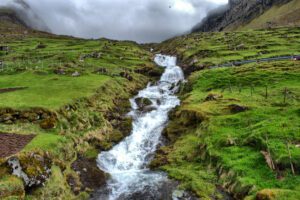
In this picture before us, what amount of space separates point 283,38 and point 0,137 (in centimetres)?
14072

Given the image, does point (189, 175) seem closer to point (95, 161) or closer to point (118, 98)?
point (95, 161)

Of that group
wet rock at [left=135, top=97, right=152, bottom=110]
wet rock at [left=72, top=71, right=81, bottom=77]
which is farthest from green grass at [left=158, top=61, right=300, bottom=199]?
wet rock at [left=72, top=71, right=81, bottom=77]

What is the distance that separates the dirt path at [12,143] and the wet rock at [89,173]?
21.8 ft

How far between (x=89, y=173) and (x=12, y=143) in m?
9.66

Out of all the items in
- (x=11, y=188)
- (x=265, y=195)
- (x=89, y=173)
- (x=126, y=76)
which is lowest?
(x=89, y=173)

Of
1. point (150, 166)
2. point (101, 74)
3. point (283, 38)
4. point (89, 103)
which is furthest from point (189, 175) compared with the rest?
point (283, 38)

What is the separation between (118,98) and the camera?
70.4 meters

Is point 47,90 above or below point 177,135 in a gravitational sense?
above

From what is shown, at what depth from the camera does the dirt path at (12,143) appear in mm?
31748

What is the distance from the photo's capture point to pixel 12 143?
34.5m

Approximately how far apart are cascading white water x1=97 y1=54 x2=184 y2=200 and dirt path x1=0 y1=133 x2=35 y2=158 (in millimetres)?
10609

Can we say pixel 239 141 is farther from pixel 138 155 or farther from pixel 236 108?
pixel 138 155

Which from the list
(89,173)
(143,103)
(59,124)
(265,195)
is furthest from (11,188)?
(143,103)

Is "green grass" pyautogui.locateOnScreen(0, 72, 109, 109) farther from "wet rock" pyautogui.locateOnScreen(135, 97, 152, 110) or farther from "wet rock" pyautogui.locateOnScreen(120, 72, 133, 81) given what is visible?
"wet rock" pyautogui.locateOnScreen(120, 72, 133, 81)
